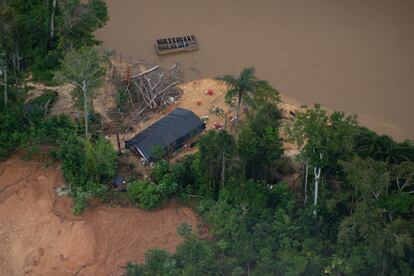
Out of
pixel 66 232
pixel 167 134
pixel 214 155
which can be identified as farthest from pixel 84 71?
pixel 66 232

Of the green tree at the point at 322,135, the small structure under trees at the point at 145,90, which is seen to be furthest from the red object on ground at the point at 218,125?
the green tree at the point at 322,135

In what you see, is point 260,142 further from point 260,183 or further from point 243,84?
point 243,84

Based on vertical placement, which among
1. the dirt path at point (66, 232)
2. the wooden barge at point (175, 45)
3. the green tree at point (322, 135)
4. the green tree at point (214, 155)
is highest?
the wooden barge at point (175, 45)

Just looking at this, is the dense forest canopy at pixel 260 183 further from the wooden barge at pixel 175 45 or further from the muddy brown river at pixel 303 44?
the wooden barge at pixel 175 45

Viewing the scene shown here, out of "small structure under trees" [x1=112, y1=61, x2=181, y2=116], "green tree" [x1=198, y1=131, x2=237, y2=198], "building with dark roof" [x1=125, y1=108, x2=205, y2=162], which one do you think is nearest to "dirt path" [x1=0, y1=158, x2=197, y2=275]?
"green tree" [x1=198, y1=131, x2=237, y2=198]

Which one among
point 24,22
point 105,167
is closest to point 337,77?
point 105,167

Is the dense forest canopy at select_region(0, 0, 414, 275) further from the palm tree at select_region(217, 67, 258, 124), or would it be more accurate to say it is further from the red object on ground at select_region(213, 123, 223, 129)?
the red object on ground at select_region(213, 123, 223, 129)
